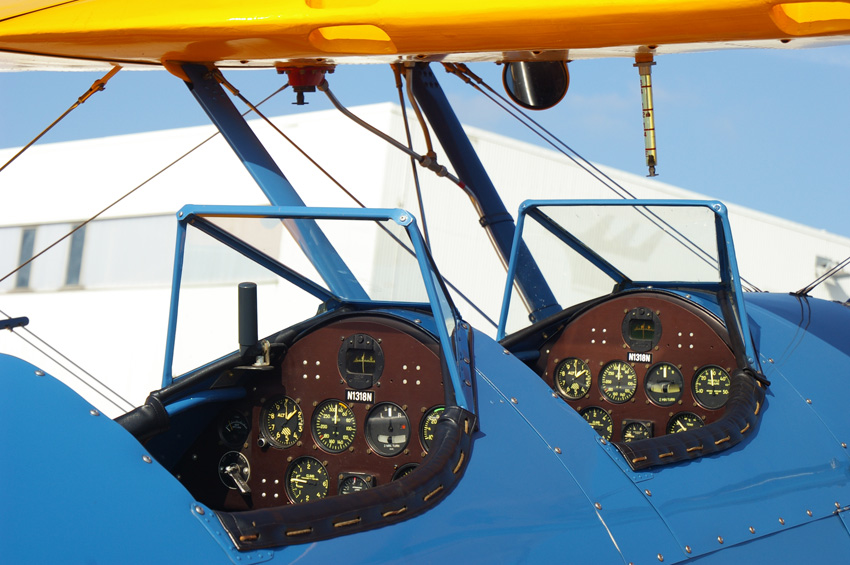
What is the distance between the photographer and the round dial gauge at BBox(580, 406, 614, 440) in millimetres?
4223

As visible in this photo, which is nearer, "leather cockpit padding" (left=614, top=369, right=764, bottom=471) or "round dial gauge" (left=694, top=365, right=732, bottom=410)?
"leather cockpit padding" (left=614, top=369, right=764, bottom=471)

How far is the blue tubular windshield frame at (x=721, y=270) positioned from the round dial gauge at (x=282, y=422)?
4.13ft

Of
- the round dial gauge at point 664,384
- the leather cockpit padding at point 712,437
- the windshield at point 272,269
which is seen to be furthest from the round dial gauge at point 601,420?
the windshield at point 272,269

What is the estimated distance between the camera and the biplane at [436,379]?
74.7 inches

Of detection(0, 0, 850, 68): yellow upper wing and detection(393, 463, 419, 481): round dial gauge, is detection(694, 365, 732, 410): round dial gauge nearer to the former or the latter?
detection(0, 0, 850, 68): yellow upper wing

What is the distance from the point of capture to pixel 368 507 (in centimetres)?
207

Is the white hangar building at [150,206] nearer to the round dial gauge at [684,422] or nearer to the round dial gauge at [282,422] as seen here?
the round dial gauge at [684,422]

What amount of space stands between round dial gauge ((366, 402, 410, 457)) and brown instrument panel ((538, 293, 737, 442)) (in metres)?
1.43

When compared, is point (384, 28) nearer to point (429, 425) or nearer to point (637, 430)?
point (429, 425)

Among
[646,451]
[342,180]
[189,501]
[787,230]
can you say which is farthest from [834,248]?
[189,501]

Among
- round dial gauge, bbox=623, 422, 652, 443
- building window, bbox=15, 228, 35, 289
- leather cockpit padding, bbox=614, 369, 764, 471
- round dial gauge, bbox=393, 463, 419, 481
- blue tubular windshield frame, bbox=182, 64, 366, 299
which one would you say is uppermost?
building window, bbox=15, 228, 35, 289

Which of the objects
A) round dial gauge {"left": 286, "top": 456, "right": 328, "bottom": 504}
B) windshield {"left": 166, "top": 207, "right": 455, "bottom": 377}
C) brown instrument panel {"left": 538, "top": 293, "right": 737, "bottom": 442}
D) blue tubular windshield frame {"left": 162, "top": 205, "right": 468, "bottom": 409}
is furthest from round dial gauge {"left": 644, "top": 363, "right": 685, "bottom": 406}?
round dial gauge {"left": 286, "top": 456, "right": 328, "bottom": 504}

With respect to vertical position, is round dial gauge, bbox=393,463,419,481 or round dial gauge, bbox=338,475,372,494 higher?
round dial gauge, bbox=393,463,419,481

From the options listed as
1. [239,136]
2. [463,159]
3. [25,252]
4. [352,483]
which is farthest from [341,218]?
[25,252]
